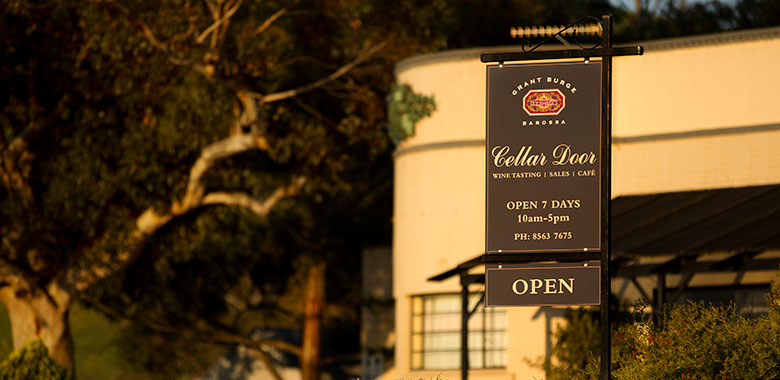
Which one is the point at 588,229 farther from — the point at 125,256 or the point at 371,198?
the point at 371,198

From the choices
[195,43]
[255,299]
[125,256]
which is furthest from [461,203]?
[255,299]

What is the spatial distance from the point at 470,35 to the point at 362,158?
5073mm

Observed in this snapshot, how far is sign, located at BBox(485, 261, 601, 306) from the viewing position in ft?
48.1

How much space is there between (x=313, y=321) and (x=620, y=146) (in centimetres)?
1752

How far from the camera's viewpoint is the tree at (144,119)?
3000cm

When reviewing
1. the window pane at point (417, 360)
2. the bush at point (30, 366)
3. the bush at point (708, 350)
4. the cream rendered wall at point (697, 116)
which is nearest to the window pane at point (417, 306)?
the window pane at point (417, 360)

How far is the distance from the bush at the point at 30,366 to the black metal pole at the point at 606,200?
1518 cm

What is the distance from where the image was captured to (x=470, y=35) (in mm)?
38906

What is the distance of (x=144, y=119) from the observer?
31.7 metres

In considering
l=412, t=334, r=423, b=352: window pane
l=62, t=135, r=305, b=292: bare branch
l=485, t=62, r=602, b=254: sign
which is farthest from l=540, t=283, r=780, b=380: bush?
l=62, t=135, r=305, b=292: bare branch

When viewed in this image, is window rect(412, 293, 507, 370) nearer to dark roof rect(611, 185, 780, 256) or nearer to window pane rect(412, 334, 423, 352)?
window pane rect(412, 334, 423, 352)

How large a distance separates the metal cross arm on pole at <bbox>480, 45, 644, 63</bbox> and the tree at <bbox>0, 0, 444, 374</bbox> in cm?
Answer: 1450

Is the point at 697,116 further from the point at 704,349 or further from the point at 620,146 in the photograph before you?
the point at 704,349

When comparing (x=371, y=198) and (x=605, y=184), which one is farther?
(x=371, y=198)
